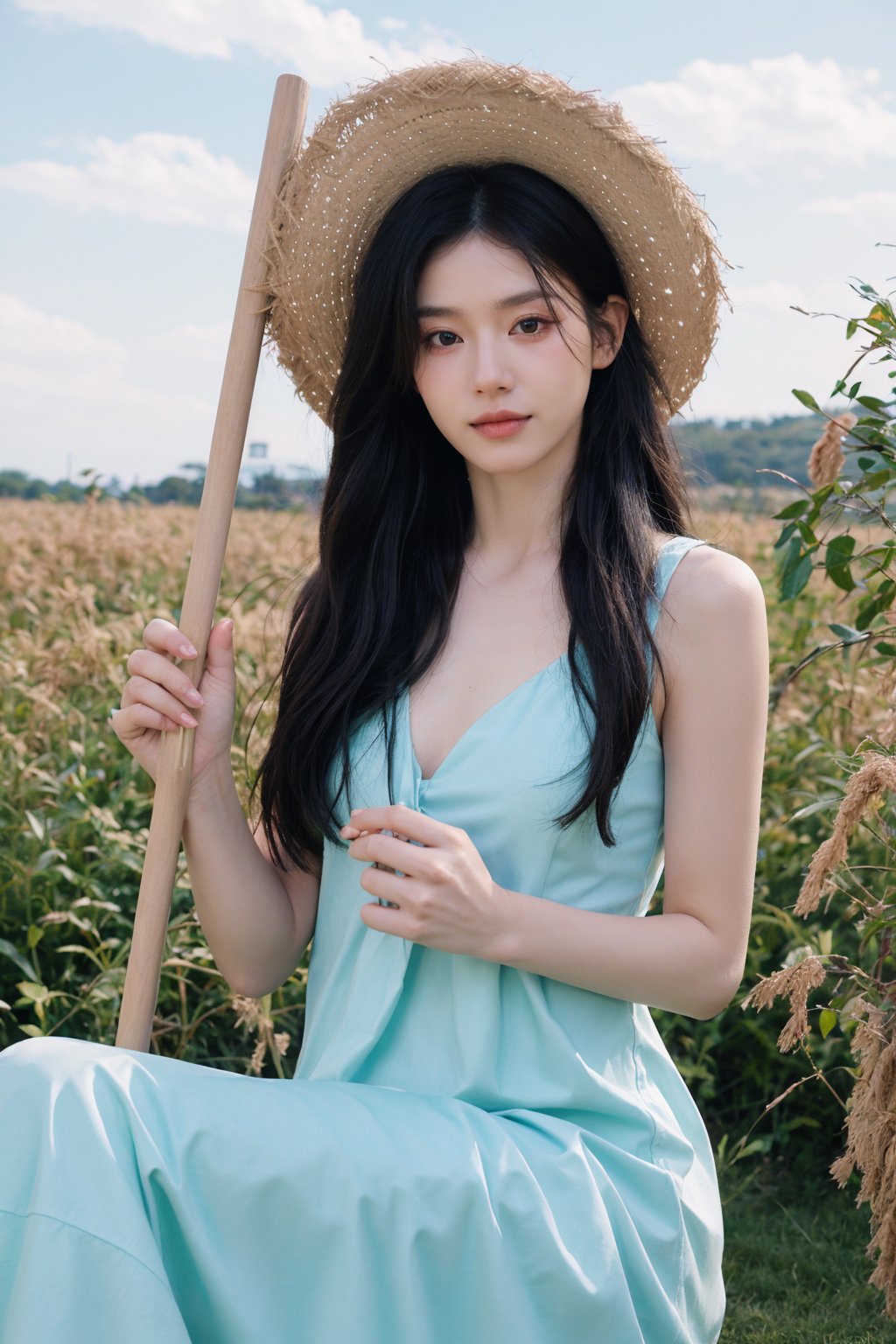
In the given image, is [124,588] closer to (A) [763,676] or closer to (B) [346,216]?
(B) [346,216]

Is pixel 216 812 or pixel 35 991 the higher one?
pixel 216 812

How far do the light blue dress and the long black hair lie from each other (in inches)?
2.3

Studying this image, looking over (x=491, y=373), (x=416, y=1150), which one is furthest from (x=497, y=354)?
(x=416, y=1150)

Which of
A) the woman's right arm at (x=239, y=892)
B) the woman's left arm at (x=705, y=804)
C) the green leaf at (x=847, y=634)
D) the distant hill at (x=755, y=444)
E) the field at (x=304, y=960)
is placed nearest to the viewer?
the woman's left arm at (x=705, y=804)

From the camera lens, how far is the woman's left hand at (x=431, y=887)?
4.93 ft

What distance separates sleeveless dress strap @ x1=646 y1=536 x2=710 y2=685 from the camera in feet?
5.72

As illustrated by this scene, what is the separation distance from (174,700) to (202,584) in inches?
6.3

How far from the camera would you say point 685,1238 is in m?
1.61

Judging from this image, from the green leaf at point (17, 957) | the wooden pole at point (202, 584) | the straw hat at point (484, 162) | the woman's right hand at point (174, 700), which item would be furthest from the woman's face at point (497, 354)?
the green leaf at point (17, 957)

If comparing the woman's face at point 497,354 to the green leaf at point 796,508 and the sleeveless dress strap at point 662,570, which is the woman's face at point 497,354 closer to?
the sleeveless dress strap at point 662,570

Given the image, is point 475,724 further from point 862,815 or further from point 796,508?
point 796,508

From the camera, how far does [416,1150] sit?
4.60 feet

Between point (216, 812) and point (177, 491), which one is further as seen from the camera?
point (177, 491)

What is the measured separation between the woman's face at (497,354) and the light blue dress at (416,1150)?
0.25 metres
